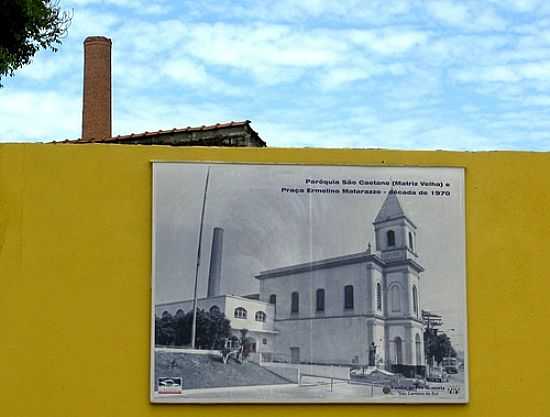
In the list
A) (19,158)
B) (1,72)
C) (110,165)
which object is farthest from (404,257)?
(1,72)

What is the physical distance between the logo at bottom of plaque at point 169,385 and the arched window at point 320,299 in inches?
47.3

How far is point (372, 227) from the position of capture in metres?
7.57

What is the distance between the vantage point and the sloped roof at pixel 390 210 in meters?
7.60

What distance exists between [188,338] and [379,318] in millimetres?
1496

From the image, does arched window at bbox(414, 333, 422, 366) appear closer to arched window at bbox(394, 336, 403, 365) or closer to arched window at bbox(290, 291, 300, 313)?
arched window at bbox(394, 336, 403, 365)

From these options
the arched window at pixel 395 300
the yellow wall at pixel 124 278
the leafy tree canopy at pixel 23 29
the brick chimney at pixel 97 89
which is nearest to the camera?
the yellow wall at pixel 124 278

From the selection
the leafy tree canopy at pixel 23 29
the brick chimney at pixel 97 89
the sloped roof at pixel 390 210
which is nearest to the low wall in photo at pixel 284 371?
the sloped roof at pixel 390 210

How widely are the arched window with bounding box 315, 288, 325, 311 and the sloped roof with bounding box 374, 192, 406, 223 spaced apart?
72 centimetres

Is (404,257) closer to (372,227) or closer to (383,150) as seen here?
(372,227)

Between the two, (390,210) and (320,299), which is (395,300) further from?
(390,210)

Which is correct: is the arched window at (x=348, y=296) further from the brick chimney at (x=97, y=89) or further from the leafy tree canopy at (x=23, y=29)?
the brick chimney at (x=97, y=89)

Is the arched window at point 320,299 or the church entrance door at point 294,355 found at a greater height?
the arched window at point 320,299

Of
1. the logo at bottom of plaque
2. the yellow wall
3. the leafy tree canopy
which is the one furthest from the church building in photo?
the leafy tree canopy

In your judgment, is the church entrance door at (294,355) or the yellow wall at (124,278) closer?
the yellow wall at (124,278)
